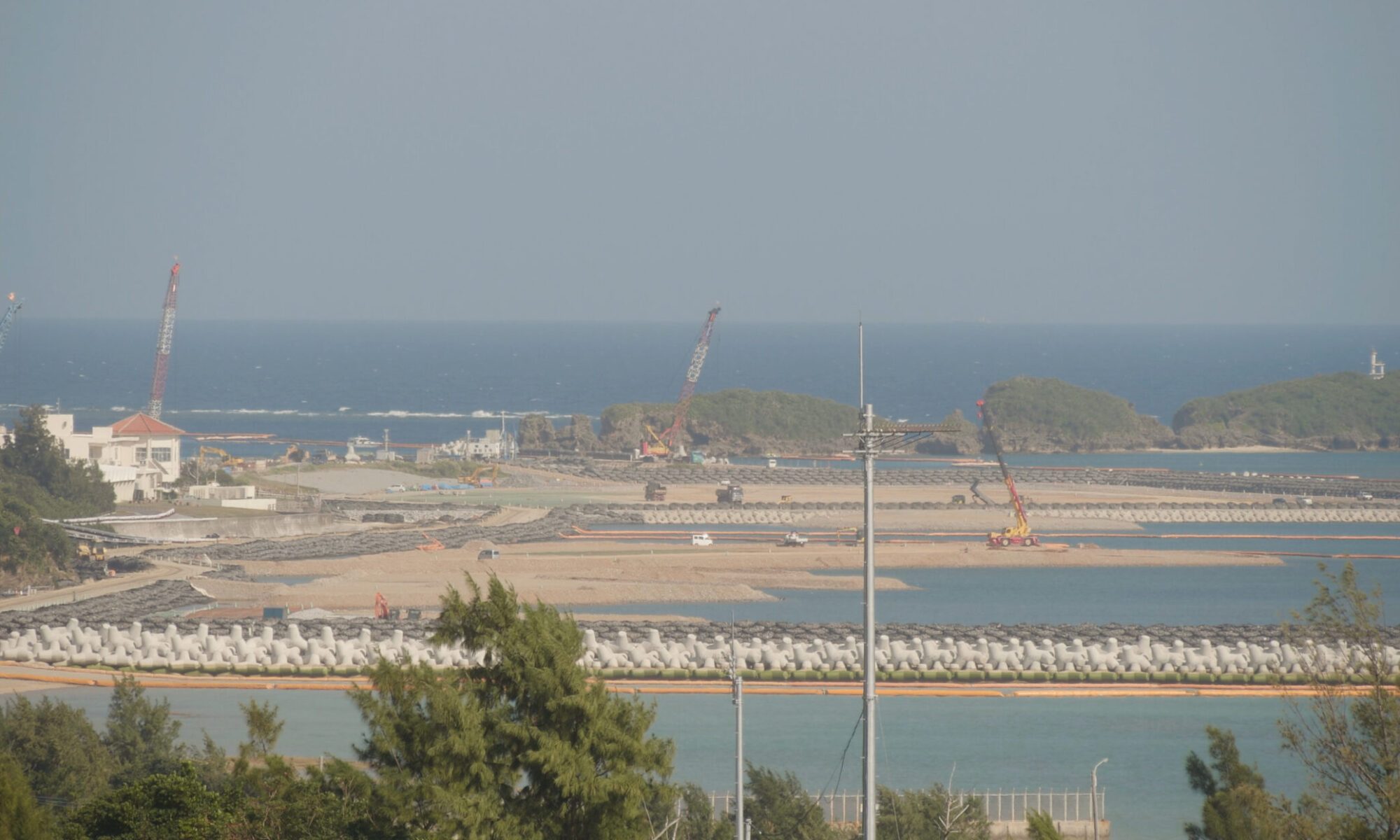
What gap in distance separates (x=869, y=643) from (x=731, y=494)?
2509 inches

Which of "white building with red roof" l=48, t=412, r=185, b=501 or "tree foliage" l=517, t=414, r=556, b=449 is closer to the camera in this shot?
"white building with red roof" l=48, t=412, r=185, b=501

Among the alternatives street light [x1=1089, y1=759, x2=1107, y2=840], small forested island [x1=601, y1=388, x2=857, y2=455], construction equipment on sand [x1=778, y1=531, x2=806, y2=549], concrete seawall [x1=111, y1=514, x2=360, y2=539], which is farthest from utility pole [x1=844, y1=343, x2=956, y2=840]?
small forested island [x1=601, y1=388, x2=857, y2=455]

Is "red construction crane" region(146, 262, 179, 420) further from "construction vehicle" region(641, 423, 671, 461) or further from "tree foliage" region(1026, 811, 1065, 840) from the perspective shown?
"tree foliage" region(1026, 811, 1065, 840)

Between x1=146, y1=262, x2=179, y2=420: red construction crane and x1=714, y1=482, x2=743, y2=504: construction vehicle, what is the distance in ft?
134

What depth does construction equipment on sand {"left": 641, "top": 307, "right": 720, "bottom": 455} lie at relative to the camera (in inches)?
4075

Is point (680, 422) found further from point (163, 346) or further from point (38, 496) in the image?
point (38, 496)

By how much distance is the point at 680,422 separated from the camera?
107 meters

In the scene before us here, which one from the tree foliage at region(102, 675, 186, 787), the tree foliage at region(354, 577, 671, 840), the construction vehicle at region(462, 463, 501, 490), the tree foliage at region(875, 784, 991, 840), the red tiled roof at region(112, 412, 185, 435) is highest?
the red tiled roof at region(112, 412, 185, 435)

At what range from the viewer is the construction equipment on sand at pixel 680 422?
340 feet

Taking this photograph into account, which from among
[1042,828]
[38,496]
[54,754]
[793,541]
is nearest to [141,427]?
[38,496]

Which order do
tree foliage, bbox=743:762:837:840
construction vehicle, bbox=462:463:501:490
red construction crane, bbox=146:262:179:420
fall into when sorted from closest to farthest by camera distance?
1. tree foliage, bbox=743:762:837:840
2. construction vehicle, bbox=462:463:501:490
3. red construction crane, bbox=146:262:179:420

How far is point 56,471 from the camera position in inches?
2440

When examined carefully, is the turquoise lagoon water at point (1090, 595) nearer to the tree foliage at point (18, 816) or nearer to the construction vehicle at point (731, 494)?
the construction vehicle at point (731, 494)

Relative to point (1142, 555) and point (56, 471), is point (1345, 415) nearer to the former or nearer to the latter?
point (1142, 555)
